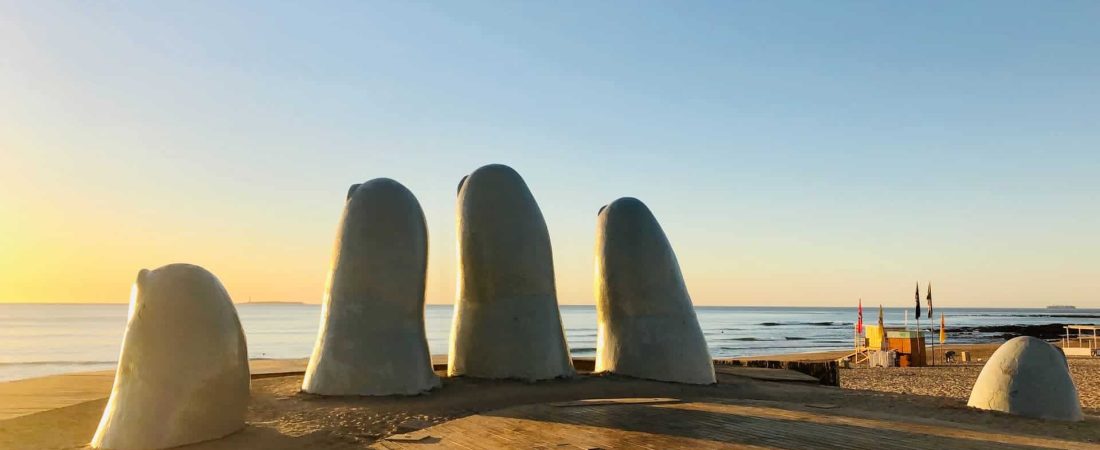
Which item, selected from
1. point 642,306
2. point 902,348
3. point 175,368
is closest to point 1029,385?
point 642,306

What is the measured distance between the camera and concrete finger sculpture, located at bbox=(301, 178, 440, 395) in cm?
962

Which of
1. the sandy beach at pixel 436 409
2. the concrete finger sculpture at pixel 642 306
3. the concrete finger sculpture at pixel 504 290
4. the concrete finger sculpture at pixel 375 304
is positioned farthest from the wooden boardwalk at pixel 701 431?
the concrete finger sculpture at pixel 642 306

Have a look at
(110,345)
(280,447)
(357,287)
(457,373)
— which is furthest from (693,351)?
(110,345)

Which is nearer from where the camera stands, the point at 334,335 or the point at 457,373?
the point at 334,335

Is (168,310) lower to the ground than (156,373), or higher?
higher

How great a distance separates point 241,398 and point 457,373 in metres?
4.02

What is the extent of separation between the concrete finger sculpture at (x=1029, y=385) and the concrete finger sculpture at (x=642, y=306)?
3763 mm

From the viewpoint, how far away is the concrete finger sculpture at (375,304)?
9625 mm

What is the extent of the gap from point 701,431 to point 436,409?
11.6 feet

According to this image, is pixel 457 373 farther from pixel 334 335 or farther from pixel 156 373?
pixel 156 373

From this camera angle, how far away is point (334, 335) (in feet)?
32.2

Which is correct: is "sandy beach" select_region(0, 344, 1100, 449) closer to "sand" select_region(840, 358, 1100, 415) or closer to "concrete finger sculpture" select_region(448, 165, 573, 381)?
"concrete finger sculpture" select_region(448, 165, 573, 381)

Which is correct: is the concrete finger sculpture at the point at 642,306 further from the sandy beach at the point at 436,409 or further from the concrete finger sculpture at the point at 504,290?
the concrete finger sculpture at the point at 504,290

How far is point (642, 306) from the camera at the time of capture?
37.6 ft
